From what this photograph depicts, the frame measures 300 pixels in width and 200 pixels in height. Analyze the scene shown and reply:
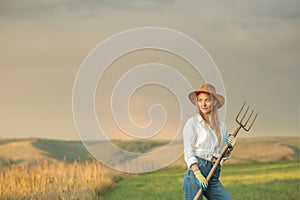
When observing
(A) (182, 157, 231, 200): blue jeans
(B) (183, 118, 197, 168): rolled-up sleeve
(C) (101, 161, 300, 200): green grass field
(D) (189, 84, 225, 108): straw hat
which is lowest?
(C) (101, 161, 300, 200): green grass field

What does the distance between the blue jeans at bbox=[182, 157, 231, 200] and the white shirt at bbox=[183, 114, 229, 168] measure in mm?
80

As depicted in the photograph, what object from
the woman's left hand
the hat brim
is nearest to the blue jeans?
the woman's left hand

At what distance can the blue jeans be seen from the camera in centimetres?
552

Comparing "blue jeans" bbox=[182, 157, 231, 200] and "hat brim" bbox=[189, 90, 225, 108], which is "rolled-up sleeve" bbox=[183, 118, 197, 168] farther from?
"hat brim" bbox=[189, 90, 225, 108]

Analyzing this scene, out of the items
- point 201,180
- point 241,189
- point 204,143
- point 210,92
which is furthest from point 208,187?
point 241,189

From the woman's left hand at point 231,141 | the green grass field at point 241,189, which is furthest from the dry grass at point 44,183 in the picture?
the woman's left hand at point 231,141

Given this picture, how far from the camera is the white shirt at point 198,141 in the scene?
5.43 m

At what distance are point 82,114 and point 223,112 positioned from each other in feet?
10.6

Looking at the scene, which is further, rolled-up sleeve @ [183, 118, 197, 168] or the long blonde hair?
the long blonde hair

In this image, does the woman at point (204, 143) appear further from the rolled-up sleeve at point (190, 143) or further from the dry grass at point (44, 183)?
the dry grass at point (44, 183)

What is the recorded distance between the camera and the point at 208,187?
5594 millimetres

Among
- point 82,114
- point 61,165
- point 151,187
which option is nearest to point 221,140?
point 82,114

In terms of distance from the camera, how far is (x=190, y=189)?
18.2 ft

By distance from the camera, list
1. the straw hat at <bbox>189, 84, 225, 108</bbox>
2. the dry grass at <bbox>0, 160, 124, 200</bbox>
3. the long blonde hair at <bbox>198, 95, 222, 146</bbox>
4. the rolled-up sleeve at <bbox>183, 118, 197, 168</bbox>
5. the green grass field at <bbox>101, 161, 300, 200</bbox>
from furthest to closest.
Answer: the green grass field at <bbox>101, 161, 300, 200</bbox>
the dry grass at <bbox>0, 160, 124, 200</bbox>
the straw hat at <bbox>189, 84, 225, 108</bbox>
the long blonde hair at <bbox>198, 95, 222, 146</bbox>
the rolled-up sleeve at <bbox>183, 118, 197, 168</bbox>
